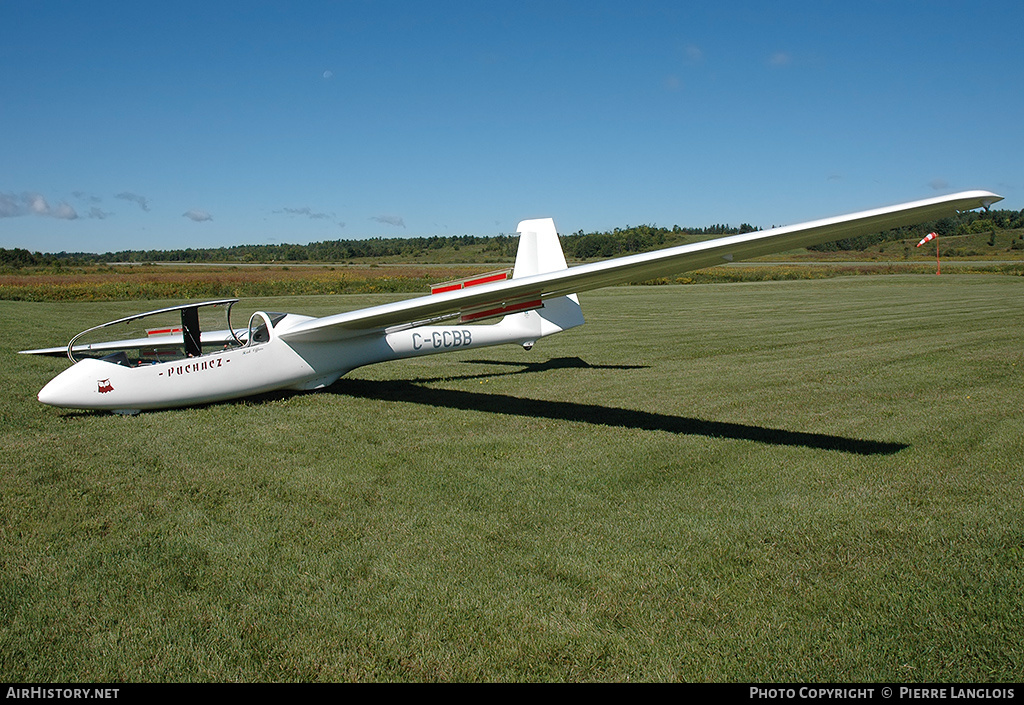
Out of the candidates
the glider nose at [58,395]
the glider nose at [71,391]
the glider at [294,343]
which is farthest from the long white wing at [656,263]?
the glider nose at [58,395]

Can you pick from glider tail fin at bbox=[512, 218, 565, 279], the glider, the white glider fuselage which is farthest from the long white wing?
glider tail fin at bbox=[512, 218, 565, 279]

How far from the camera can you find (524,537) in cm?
476

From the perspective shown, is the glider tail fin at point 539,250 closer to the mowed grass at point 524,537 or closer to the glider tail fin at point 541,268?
the glider tail fin at point 541,268

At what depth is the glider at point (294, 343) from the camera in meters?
7.08

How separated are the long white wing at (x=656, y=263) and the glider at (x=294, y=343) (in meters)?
A: 0.02

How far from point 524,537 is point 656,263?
335 cm

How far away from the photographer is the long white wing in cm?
555

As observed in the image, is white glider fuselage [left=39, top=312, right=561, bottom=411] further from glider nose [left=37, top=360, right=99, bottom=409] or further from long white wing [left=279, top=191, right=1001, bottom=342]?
long white wing [left=279, top=191, right=1001, bottom=342]

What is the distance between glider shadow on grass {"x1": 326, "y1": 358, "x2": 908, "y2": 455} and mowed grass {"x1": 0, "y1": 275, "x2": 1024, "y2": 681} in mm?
72

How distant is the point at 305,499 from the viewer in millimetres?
5605

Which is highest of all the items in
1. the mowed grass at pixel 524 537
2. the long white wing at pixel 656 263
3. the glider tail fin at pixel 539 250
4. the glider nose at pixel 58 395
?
the glider tail fin at pixel 539 250
